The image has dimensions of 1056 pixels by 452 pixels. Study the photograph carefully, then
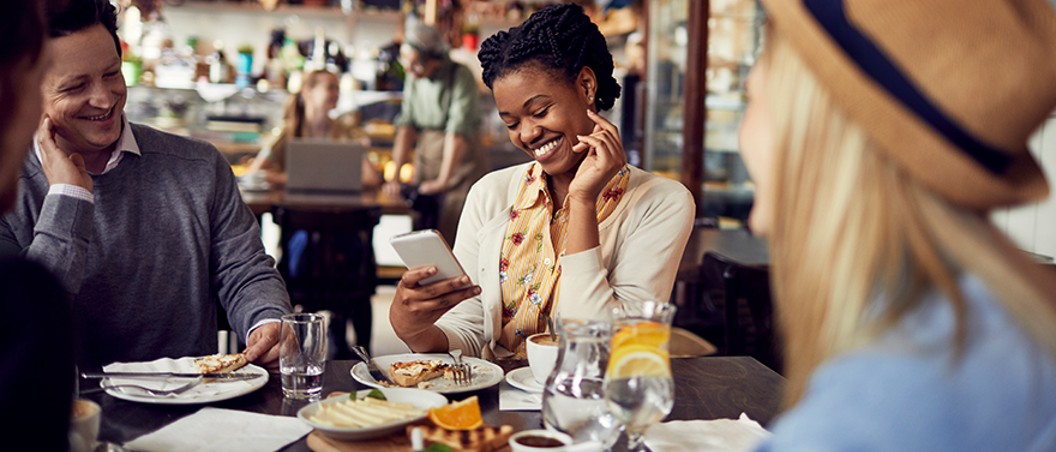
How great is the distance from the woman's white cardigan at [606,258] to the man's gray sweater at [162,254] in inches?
16.8

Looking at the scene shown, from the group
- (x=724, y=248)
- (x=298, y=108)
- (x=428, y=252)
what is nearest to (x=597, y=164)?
(x=428, y=252)

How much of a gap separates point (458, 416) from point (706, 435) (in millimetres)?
389

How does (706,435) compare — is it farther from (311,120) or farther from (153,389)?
(311,120)

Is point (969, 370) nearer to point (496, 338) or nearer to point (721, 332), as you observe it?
point (496, 338)

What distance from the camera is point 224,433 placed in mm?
1487

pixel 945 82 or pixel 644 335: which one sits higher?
pixel 945 82

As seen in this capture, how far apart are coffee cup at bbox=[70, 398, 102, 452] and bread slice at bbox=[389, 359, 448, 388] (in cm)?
56

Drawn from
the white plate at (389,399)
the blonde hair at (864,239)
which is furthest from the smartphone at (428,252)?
the blonde hair at (864,239)

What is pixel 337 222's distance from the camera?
436 cm

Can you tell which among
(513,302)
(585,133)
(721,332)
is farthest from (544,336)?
(721,332)

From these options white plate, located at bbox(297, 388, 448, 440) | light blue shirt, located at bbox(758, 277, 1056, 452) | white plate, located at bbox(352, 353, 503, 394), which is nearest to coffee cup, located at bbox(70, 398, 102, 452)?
white plate, located at bbox(297, 388, 448, 440)

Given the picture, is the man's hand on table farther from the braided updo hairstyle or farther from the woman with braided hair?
the braided updo hairstyle

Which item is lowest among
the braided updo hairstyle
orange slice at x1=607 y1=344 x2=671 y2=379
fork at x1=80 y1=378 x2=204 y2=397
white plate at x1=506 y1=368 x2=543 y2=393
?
fork at x1=80 y1=378 x2=204 y2=397

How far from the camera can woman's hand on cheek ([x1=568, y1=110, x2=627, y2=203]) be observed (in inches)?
80.0
